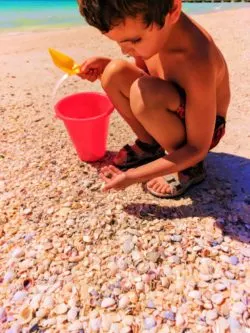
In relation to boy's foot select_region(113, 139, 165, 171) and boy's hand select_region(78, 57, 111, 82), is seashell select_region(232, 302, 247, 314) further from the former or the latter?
boy's hand select_region(78, 57, 111, 82)

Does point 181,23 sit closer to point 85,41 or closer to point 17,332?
point 17,332

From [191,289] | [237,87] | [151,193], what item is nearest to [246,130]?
[237,87]

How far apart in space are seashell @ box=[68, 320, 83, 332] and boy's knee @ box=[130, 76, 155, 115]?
0.96m

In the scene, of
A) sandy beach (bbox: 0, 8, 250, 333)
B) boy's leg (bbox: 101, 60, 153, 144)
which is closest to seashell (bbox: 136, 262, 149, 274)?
sandy beach (bbox: 0, 8, 250, 333)

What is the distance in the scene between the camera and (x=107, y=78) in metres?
1.99

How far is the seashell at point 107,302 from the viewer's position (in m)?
1.46

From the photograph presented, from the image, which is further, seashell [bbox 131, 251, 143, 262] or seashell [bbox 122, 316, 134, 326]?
seashell [bbox 131, 251, 143, 262]

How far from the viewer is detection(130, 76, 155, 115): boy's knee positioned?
5.71 feet

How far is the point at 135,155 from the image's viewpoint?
218 centimetres

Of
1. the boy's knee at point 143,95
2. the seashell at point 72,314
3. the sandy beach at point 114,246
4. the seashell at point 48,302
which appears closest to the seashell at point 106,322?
the sandy beach at point 114,246

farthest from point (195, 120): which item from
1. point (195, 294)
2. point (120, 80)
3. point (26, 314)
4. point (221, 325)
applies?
point (26, 314)

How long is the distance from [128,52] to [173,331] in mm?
1125

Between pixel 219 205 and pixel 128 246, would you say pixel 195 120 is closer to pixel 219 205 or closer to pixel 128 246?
pixel 219 205

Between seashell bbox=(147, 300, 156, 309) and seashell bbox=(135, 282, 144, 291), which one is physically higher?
seashell bbox=(147, 300, 156, 309)
